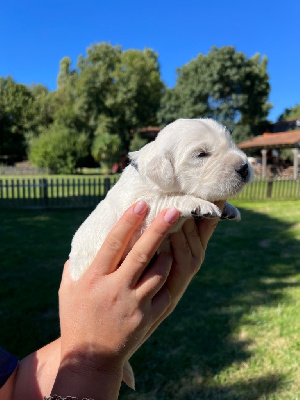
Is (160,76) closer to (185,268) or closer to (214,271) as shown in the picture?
(214,271)

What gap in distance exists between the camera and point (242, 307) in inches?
204

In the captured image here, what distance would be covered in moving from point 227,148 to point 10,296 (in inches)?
192

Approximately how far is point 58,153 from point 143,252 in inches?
1517

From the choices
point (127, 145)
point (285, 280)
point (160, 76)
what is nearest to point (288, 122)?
point (160, 76)

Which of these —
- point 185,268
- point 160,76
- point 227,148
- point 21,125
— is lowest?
point 185,268

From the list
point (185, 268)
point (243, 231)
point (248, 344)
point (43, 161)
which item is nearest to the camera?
point (185, 268)

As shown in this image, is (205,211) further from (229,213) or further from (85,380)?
(85,380)

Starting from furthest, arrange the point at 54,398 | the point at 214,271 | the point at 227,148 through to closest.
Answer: the point at 214,271
the point at 227,148
the point at 54,398

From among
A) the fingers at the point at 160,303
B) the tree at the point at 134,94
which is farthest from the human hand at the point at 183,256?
the tree at the point at 134,94

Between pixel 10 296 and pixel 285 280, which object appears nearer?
pixel 10 296

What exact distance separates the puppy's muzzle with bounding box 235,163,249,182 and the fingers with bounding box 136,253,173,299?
2.33ft

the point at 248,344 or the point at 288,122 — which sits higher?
the point at 288,122

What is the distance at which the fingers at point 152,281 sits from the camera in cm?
150

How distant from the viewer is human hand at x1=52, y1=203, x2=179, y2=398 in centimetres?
144
